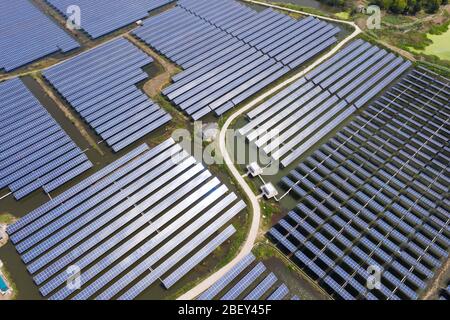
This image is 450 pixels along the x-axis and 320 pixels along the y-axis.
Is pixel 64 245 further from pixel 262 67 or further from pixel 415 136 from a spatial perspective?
pixel 415 136

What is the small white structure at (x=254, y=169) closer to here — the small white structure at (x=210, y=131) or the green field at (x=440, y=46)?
the small white structure at (x=210, y=131)

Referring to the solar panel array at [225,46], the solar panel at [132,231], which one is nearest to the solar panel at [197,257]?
the solar panel at [132,231]

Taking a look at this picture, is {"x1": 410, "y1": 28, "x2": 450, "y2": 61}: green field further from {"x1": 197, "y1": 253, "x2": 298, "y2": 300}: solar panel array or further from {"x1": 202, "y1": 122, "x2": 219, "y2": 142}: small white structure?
{"x1": 197, "y1": 253, "x2": 298, "y2": 300}: solar panel array

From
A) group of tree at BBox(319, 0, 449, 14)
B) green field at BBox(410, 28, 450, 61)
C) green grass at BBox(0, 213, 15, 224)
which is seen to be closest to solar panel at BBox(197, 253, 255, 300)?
green grass at BBox(0, 213, 15, 224)

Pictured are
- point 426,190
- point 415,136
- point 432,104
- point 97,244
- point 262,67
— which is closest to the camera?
point 97,244

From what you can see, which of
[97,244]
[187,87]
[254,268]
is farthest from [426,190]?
[97,244]
